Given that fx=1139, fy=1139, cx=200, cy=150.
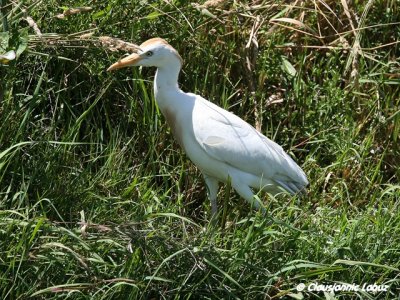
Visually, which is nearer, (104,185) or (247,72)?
(104,185)

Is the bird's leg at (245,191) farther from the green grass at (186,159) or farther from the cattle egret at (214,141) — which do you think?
the green grass at (186,159)

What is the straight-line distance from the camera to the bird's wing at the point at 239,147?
584cm

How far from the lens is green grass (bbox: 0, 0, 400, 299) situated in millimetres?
4871

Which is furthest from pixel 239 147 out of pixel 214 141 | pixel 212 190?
pixel 212 190

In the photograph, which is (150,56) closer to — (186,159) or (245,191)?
(186,159)

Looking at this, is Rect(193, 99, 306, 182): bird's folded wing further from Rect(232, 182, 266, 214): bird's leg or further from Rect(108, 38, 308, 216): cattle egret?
Rect(232, 182, 266, 214): bird's leg

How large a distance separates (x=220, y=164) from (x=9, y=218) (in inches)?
52.5

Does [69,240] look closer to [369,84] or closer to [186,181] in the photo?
[186,181]

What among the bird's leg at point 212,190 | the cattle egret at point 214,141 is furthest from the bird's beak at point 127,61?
the bird's leg at point 212,190

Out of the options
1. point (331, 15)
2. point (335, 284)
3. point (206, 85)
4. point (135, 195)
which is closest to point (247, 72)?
point (206, 85)

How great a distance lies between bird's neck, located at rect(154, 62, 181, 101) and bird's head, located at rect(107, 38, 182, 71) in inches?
2.1

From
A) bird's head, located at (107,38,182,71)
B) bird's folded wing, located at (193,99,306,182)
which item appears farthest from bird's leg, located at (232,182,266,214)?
bird's head, located at (107,38,182,71)

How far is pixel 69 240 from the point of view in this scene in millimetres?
4941

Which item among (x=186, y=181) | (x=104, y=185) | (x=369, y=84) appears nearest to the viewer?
(x=104, y=185)
